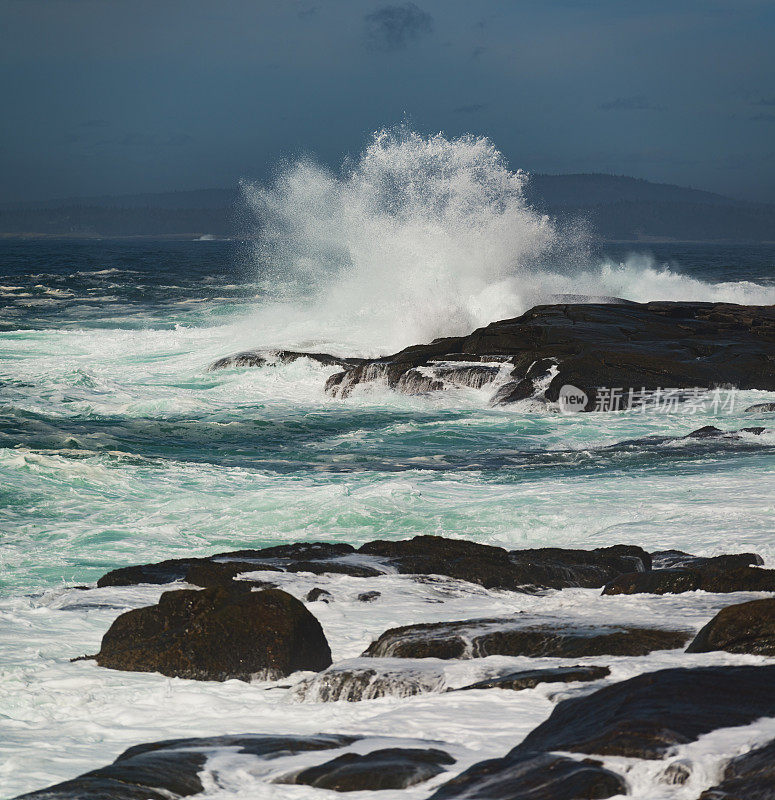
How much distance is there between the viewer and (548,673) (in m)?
4.95

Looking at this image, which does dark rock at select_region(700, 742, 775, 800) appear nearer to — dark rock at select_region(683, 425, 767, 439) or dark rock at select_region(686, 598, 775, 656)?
dark rock at select_region(686, 598, 775, 656)

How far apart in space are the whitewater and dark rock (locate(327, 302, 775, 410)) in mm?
816

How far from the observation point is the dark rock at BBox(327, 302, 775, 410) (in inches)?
696

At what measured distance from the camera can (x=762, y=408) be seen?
52.4 feet

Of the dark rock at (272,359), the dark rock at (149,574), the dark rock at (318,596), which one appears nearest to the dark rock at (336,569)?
the dark rock at (318,596)

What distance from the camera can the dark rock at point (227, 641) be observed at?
5578 millimetres

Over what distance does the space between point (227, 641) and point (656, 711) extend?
2.54m

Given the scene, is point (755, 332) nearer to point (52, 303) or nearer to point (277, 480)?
point (277, 480)

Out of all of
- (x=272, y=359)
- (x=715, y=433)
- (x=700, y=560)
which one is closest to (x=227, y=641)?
(x=700, y=560)

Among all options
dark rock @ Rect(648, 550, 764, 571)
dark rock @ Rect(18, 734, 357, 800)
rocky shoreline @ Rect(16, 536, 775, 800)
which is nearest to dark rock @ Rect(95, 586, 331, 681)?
rocky shoreline @ Rect(16, 536, 775, 800)

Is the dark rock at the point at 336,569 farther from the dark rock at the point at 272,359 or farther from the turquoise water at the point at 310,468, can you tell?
the dark rock at the point at 272,359

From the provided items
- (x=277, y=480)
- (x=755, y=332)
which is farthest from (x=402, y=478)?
(x=755, y=332)

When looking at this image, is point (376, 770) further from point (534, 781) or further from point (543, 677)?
point (543, 677)

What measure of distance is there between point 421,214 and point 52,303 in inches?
696
